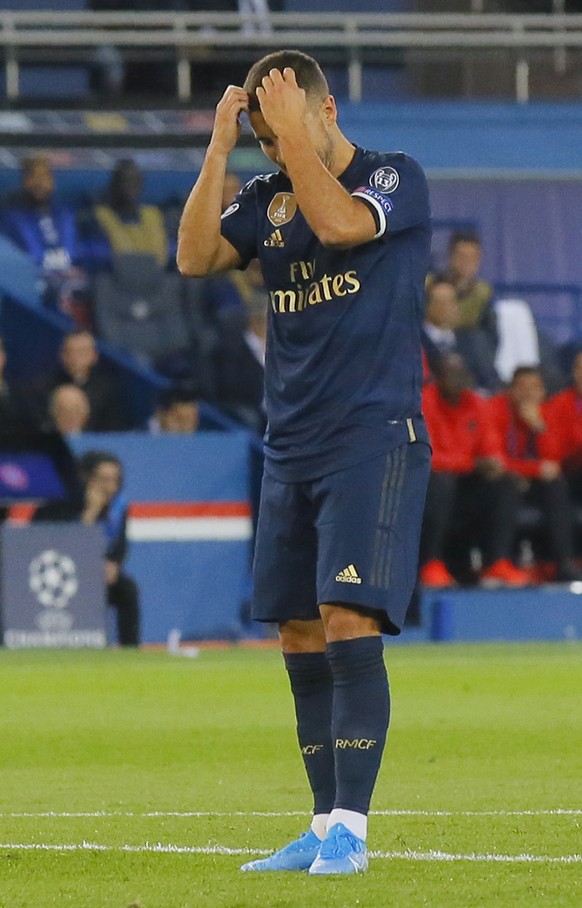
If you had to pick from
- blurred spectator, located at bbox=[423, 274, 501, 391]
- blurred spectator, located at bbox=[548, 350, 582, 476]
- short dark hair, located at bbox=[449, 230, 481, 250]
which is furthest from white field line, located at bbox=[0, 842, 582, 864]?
short dark hair, located at bbox=[449, 230, 481, 250]

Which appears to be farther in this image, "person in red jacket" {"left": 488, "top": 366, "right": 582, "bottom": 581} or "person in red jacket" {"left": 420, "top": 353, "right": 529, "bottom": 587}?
"person in red jacket" {"left": 488, "top": 366, "right": 582, "bottom": 581}

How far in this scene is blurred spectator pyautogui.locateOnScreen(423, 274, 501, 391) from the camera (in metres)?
16.5

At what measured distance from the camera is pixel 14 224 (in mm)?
17609

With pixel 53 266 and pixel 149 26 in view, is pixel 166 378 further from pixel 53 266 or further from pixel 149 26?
pixel 149 26

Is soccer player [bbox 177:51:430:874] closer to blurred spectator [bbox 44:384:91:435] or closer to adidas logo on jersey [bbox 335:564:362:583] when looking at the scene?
adidas logo on jersey [bbox 335:564:362:583]

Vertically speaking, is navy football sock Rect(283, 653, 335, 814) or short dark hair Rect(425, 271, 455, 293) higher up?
short dark hair Rect(425, 271, 455, 293)

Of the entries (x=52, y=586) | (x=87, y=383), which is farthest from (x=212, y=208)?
(x=87, y=383)

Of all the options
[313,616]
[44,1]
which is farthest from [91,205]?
[313,616]

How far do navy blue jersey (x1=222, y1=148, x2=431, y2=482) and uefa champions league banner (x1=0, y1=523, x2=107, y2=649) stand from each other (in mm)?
8667

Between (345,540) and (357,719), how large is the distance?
432mm

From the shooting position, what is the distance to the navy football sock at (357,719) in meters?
4.67

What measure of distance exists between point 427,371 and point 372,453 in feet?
36.8

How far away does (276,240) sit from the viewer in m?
4.96

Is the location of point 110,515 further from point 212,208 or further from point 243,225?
point 212,208
